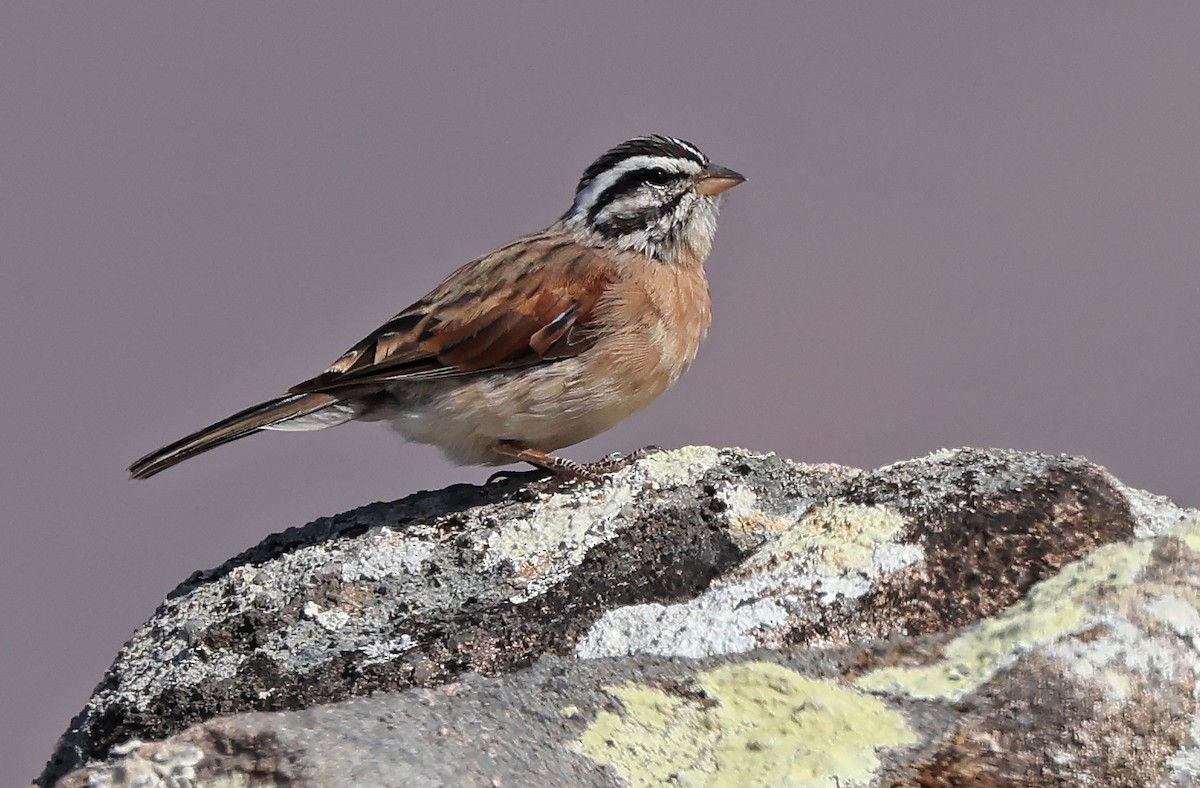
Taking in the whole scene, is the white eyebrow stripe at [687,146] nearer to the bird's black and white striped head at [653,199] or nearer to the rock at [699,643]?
the bird's black and white striped head at [653,199]

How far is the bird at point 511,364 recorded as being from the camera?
6957mm

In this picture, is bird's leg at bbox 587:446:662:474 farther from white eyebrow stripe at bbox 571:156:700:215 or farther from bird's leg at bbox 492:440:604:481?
white eyebrow stripe at bbox 571:156:700:215

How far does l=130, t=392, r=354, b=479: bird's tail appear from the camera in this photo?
6855mm

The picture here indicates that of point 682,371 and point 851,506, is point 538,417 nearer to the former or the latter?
point 682,371

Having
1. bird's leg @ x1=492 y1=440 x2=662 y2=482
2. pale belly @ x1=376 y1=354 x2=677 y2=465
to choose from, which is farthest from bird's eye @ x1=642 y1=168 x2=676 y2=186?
bird's leg @ x1=492 y1=440 x2=662 y2=482

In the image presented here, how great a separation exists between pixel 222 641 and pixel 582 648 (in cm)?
142

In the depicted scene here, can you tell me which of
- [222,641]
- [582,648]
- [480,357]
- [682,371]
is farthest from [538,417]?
[582,648]

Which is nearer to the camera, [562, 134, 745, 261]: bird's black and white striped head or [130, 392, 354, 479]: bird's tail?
[130, 392, 354, 479]: bird's tail

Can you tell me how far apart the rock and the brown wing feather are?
167 centimetres

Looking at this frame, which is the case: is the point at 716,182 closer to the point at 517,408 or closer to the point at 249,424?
the point at 517,408

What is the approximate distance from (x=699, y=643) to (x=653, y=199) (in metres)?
5.05

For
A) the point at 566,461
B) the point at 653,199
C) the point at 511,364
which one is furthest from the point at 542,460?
the point at 653,199

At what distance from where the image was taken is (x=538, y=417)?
6.91 m

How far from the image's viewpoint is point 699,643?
11.8 feet
